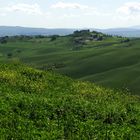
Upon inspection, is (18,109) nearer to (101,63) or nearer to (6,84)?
(6,84)

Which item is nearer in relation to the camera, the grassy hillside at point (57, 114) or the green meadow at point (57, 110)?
the grassy hillside at point (57, 114)

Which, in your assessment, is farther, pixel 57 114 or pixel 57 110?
pixel 57 110

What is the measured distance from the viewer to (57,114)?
29094 mm

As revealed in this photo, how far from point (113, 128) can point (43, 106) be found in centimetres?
553

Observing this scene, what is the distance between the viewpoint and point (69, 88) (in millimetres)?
41812

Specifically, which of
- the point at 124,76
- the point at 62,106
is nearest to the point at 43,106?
the point at 62,106

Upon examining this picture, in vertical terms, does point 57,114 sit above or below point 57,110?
below

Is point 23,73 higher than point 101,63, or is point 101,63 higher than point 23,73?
point 23,73

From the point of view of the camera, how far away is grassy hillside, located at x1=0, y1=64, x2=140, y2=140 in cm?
2512

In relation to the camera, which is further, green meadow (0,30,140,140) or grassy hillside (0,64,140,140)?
green meadow (0,30,140,140)

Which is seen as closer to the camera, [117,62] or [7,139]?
[7,139]

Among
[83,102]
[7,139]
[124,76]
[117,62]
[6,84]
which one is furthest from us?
[117,62]

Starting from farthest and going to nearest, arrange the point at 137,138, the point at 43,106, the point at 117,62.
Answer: the point at 117,62 < the point at 43,106 < the point at 137,138

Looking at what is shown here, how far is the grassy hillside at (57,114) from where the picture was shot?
25125 millimetres
